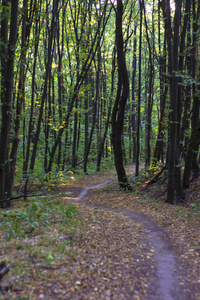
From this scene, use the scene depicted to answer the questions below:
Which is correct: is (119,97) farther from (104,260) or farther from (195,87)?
(104,260)

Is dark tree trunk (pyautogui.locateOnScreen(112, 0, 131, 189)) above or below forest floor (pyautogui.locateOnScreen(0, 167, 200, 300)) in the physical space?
above

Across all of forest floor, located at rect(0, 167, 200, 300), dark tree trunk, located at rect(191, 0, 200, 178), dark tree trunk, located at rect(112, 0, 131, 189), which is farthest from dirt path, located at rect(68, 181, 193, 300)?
dark tree trunk, located at rect(112, 0, 131, 189)

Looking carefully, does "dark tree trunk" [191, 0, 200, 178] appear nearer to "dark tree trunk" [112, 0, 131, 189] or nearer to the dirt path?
"dark tree trunk" [112, 0, 131, 189]

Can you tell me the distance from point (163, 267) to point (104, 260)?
1157mm

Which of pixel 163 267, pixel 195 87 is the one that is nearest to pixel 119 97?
pixel 195 87

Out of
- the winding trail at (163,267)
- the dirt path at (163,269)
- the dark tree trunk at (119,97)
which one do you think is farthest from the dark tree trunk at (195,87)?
the dirt path at (163,269)

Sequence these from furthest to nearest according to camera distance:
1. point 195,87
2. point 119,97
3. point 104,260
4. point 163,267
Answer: point 119,97 < point 195,87 < point 163,267 < point 104,260

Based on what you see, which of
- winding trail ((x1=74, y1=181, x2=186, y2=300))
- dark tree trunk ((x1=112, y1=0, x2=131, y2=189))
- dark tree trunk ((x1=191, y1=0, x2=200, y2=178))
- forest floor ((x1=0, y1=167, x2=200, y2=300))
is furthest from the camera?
dark tree trunk ((x1=112, y1=0, x2=131, y2=189))

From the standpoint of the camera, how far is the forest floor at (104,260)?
356 centimetres

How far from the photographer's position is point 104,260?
4625 mm

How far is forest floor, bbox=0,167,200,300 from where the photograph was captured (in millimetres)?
3559

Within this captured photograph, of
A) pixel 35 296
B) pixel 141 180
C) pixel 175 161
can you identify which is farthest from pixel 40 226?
pixel 141 180

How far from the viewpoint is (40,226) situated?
5684mm

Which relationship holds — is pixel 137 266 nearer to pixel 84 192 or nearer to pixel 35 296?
pixel 35 296
